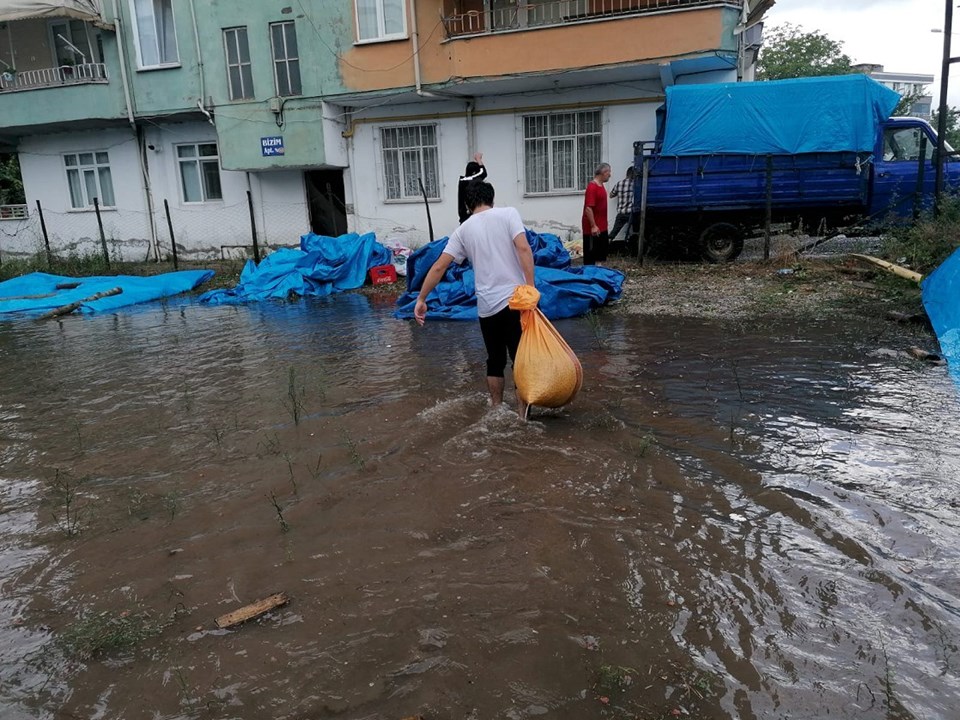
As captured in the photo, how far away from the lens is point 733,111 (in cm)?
1179

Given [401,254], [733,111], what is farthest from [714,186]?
[401,254]

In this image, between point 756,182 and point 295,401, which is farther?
point 756,182

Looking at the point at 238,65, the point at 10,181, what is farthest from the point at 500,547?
the point at 10,181

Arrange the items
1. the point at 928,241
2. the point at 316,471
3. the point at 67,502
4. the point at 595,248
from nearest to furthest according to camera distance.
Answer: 1. the point at 67,502
2. the point at 316,471
3. the point at 928,241
4. the point at 595,248

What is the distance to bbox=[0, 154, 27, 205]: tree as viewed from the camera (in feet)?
82.6

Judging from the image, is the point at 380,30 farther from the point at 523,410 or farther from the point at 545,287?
the point at 523,410

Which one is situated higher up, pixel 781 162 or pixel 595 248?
pixel 781 162

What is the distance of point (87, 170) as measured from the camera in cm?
1873

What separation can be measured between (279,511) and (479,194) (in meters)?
2.49

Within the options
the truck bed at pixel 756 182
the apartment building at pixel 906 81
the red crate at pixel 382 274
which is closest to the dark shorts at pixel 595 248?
the truck bed at pixel 756 182

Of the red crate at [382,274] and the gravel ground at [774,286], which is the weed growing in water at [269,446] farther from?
the red crate at [382,274]

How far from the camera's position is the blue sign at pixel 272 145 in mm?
16016

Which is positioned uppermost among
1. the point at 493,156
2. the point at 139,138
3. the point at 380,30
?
the point at 380,30

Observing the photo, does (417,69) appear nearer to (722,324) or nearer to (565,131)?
(565,131)
